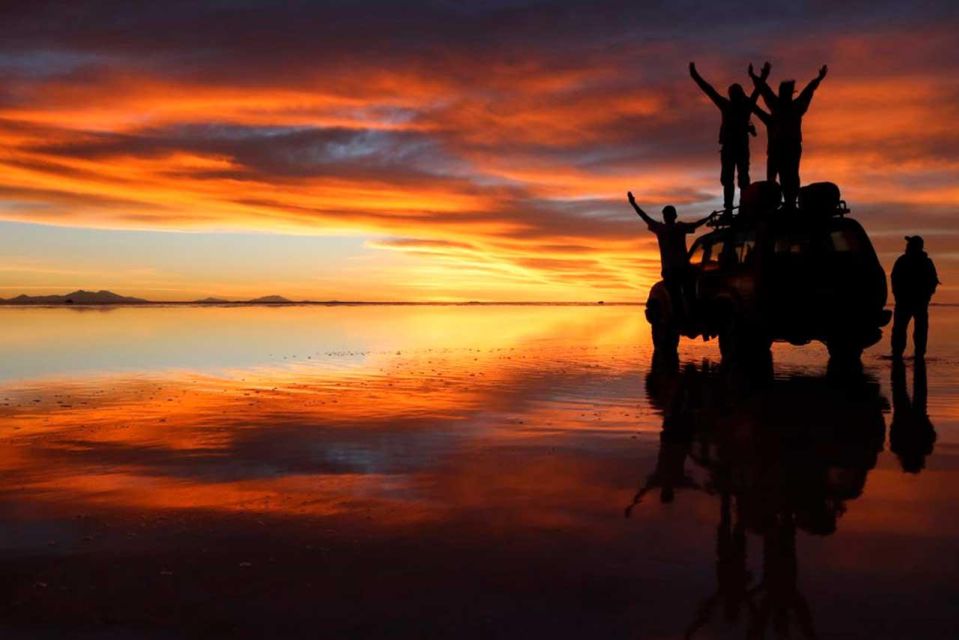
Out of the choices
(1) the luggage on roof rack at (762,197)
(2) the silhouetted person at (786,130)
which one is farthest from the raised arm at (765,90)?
(1) the luggage on roof rack at (762,197)

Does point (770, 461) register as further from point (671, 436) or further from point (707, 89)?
Answer: point (707, 89)

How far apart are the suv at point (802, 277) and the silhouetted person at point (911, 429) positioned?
4.15ft

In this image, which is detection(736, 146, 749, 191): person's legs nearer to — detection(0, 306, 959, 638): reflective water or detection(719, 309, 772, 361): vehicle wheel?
detection(719, 309, 772, 361): vehicle wheel

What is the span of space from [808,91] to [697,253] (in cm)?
350

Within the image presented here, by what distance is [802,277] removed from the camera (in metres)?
11.7

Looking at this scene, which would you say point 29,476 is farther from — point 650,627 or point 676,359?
point 676,359

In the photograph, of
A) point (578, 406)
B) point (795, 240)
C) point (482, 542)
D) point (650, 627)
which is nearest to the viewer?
point (650, 627)

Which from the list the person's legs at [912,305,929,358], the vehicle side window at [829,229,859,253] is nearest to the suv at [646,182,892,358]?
the vehicle side window at [829,229,859,253]

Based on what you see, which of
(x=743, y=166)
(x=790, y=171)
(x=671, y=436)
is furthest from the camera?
(x=743, y=166)

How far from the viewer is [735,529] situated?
4.46 meters

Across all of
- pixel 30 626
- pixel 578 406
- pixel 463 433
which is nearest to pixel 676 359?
pixel 578 406

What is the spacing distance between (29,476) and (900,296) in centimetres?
1583

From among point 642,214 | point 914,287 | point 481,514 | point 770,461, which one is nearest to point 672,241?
point 642,214

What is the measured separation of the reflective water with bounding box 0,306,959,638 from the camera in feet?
10.9
